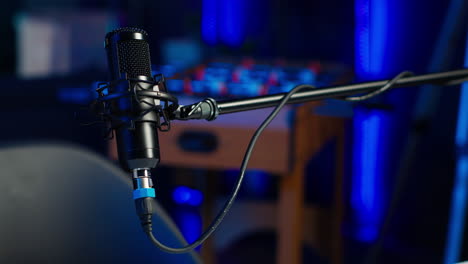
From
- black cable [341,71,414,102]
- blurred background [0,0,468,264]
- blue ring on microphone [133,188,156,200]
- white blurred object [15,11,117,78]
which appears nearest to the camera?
blue ring on microphone [133,188,156,200]

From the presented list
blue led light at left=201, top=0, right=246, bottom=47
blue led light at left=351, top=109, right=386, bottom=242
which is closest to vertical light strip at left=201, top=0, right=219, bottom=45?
blue led light at left=201, top=0, right=246, bottom=47

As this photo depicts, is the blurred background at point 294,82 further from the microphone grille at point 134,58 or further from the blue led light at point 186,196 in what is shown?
the microphone grille at point 134,58

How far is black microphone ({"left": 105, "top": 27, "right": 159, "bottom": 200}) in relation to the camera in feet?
1.72

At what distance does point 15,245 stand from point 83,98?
49.5 inches

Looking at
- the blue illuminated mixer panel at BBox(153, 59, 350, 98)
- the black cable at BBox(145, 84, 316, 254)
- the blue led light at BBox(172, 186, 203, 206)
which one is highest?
the blue illuminated mixer panel at BBox(153, 59, 350, 98)

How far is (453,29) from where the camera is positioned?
4.62ft

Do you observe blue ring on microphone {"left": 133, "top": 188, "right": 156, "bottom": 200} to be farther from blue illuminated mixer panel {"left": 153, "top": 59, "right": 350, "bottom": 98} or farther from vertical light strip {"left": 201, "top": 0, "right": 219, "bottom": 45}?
vertical light strip {"left": 201, "top": 0, "right": 219, "bottom": 45}

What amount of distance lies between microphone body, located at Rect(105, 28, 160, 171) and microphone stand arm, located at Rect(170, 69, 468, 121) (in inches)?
1.7

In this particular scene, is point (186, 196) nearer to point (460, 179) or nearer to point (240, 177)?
point (460, 179)

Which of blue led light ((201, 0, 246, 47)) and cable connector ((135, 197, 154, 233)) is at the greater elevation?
blue led light ((201, 0, 246, 47))

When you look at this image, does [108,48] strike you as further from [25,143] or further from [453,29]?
[453,29]

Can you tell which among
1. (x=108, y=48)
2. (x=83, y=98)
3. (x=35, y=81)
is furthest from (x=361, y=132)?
(x=108, y=48)

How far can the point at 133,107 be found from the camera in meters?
0.52

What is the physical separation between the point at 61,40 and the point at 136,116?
214 centimetres
